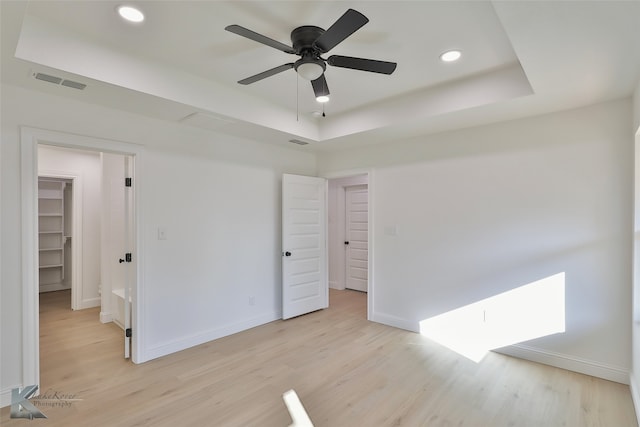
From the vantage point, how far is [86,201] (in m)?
5.19

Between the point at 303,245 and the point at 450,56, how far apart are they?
3.06 metres

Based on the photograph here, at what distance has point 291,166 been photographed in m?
4.74

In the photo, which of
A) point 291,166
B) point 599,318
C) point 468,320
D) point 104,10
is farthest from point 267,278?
point 599,318

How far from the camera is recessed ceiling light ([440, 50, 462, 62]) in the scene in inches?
97.0

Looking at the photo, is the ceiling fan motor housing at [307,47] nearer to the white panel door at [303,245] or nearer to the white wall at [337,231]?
the white panel door at [303,245]

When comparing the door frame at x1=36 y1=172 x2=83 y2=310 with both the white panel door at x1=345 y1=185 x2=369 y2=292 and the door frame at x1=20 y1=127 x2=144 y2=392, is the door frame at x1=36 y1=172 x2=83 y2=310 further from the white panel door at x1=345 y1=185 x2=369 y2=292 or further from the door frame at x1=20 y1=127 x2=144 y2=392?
the white panel door at x1=345 y1=185 x2=369 y2=292

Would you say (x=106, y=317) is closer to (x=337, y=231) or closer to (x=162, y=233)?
(x=162, y=233)

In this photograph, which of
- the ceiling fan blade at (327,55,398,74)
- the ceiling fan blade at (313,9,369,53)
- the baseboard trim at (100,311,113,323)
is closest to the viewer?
the ceiling fan blade at (313,9,369,53)

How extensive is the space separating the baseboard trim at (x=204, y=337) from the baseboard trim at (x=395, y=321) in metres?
1.40

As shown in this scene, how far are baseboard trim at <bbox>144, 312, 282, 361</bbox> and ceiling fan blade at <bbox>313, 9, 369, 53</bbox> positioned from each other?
3293 millimetres

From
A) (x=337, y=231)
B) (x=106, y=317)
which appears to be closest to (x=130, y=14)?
(x=106, y=317)

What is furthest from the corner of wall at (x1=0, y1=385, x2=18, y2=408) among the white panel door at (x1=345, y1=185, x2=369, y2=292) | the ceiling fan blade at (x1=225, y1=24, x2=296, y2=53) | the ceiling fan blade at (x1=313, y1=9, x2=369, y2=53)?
the white panel door at (x1=345, y1=185, x2=369, y2=292)

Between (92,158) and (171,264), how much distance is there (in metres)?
3.36

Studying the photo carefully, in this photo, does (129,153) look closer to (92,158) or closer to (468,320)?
(92,158)
